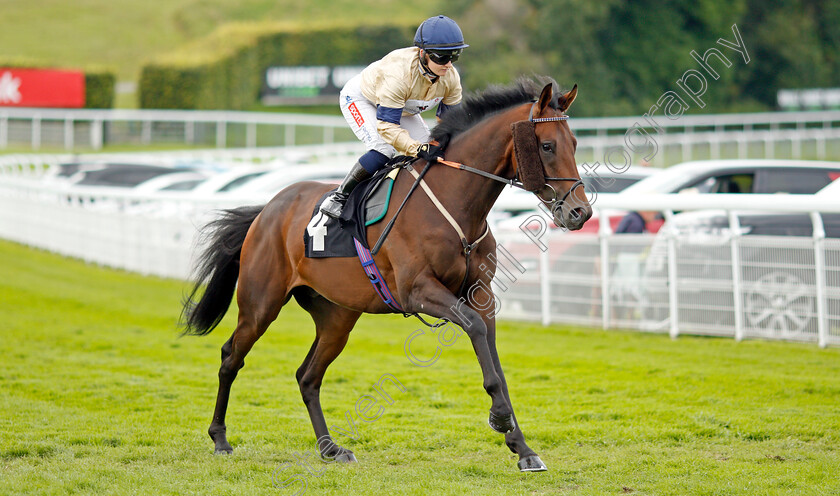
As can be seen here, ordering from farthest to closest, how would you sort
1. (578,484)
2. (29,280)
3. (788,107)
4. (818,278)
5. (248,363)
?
1. (788,107)
2. (29,280)
3. (248,363)
4. (818,278)
5. (578,484)

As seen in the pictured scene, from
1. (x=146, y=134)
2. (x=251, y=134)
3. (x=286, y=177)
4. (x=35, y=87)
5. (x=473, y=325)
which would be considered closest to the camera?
(x=473, y=325)

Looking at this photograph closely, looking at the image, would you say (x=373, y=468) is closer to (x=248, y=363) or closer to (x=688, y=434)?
(x=688, y=434)

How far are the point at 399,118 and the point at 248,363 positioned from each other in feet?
14.2

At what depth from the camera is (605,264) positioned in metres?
9.73

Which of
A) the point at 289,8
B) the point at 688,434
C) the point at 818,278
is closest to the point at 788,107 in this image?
the point at 289,8

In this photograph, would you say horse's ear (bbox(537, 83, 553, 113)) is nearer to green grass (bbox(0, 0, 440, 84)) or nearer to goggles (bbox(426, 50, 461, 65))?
goggles (bbox(426, 50, 461, 65))

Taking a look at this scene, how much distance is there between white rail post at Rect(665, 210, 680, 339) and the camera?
362 inches

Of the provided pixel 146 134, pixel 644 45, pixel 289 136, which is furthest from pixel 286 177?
pixel 644 45

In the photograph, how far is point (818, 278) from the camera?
8195 mm

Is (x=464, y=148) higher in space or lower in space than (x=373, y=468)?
higher

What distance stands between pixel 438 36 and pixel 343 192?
1117 mm

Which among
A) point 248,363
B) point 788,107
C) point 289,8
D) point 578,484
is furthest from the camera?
point 289,8

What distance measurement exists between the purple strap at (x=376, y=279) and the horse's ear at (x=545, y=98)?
1.32m

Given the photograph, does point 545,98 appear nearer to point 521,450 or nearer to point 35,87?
point 521,450
